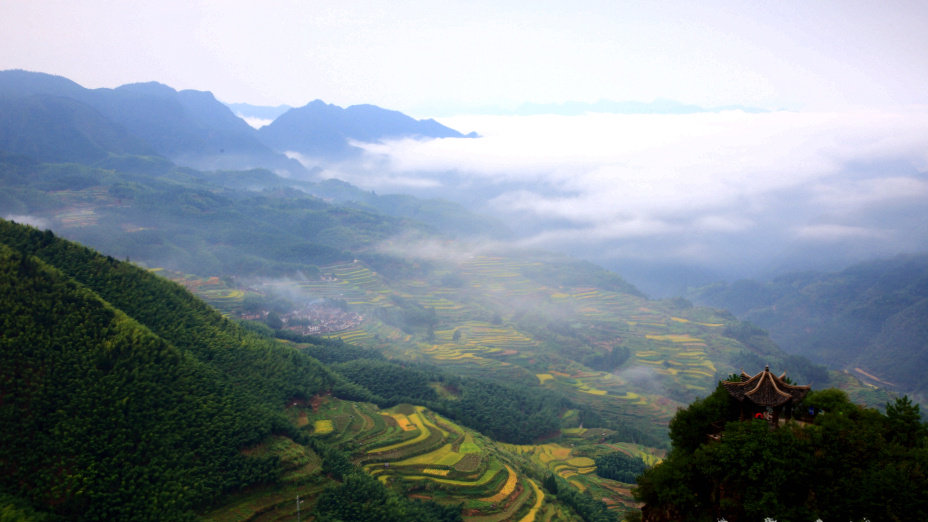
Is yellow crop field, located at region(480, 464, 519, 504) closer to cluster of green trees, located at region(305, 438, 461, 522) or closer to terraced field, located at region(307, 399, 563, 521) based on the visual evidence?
terraced field, located at region(307, 399, 563, 521)

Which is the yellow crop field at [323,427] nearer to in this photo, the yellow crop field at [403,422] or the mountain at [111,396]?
the mountain at [111,396]

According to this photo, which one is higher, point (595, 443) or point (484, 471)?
point (484, 471)

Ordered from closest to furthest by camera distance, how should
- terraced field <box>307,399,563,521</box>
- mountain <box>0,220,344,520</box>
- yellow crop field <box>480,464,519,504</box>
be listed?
mountain <box>0,220,344,520</box>
terraced field <box>307,399,563,521</box>
yellow crop field <box>480,464,519,504</box>

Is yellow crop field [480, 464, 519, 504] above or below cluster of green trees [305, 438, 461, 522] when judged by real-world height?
below

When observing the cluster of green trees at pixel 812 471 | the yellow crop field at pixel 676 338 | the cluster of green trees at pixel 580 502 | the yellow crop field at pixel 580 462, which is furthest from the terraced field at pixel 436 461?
the yellow crop field at pixel 676 338

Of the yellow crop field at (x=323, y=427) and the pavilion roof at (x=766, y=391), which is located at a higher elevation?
the pavilion roof at (x=766, y=391)

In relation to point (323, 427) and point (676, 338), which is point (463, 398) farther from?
point (676, 338)

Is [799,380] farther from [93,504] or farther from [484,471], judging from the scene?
[93,504]

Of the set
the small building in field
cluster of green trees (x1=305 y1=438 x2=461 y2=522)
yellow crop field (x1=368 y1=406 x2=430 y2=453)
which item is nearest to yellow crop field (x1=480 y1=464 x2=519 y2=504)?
cluster of green trees (x1=305 y1=438 x2=461 y2=522)

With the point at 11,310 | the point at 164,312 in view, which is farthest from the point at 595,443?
the point at 11,310
